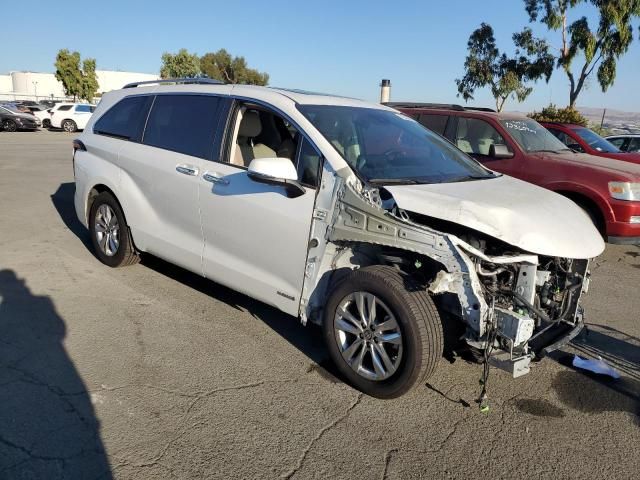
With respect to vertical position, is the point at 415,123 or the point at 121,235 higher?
the point at 415,123

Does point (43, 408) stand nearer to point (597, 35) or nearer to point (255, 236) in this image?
point (255, 236)

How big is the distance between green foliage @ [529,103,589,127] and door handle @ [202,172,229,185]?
57.8ft

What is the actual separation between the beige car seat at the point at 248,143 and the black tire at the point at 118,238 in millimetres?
1573

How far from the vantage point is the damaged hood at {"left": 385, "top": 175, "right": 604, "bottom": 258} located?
10.2 ft

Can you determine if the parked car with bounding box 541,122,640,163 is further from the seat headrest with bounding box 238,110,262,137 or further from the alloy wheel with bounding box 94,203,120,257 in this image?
the alloy wheel with bounding box 94,203,120,257

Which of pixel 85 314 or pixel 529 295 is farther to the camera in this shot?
pixel 85 314

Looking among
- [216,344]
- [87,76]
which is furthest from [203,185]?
[87,76]

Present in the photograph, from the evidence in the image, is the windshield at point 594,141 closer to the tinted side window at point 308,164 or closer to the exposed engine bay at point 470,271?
the exposed engine bay at point 470,271

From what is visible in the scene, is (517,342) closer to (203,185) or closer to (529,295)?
(529,295)

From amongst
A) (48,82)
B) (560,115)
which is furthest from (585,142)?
(48,82)

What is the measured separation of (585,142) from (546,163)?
296 cm

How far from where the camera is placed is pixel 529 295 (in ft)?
10.6

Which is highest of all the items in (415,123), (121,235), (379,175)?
(415,123)

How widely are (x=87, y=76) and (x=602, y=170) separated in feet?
197
